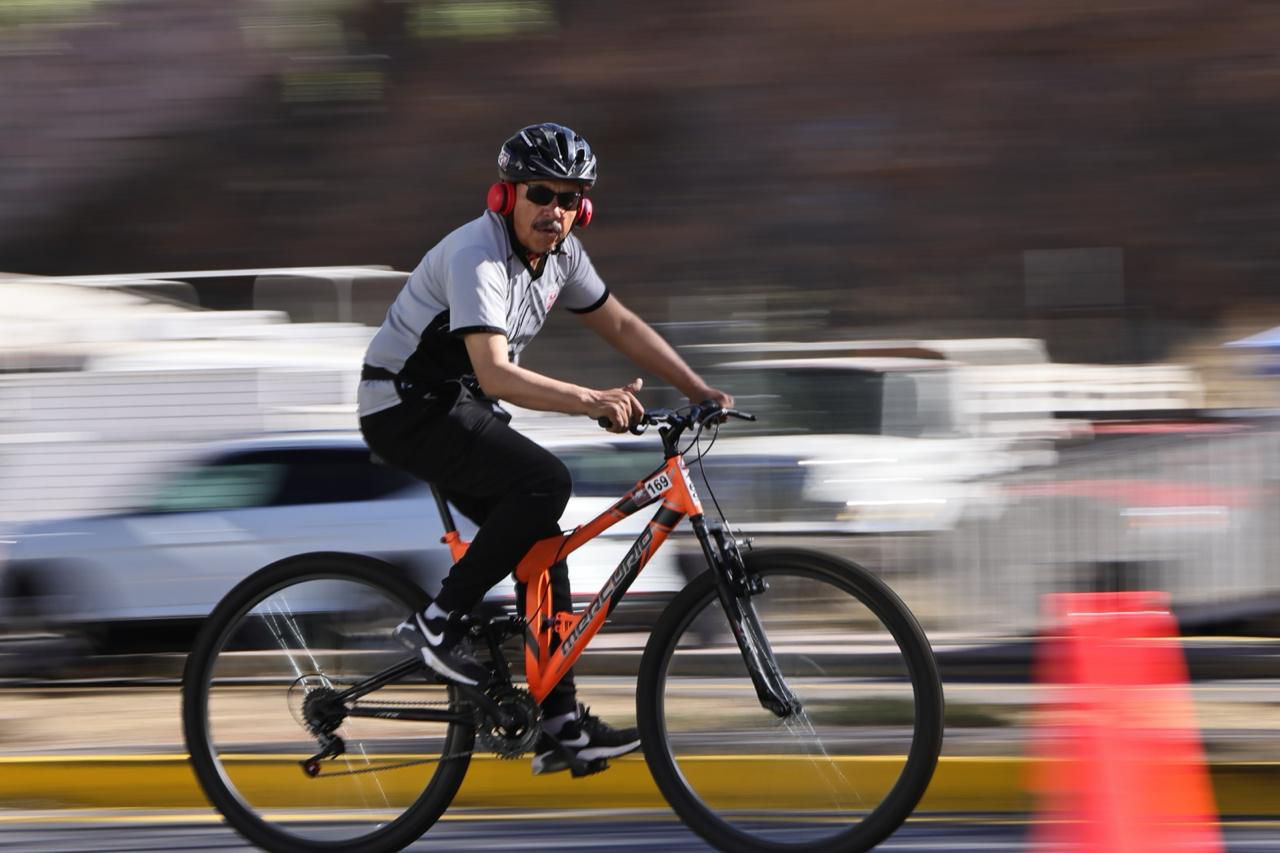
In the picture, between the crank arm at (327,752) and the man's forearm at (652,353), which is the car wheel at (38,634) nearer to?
the crank arm at (327,752)

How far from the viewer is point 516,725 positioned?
448cm

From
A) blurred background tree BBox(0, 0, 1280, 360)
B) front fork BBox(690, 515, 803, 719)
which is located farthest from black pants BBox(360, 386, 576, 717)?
blurred background tree BBox(0, 0, 1280, 360)

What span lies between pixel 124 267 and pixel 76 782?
465 inches

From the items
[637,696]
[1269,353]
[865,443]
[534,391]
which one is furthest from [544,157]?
[1269,353]

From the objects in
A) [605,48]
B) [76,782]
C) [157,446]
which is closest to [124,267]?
[605,48]

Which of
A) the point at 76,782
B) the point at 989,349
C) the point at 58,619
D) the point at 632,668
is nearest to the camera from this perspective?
the point at 76,782

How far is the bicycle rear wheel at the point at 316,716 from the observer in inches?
182

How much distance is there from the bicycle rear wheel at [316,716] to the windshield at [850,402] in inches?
215

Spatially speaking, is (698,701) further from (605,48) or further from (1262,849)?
(605,48)

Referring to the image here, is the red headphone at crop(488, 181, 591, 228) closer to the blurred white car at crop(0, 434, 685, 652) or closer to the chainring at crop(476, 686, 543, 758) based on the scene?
the chainring at crop(476, 686, 543, 758)

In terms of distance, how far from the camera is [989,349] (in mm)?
12273

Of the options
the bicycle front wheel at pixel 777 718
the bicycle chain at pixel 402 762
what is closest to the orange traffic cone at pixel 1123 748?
the bicycle front wheel at pixel 777 718

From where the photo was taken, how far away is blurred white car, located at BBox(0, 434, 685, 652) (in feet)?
28.2

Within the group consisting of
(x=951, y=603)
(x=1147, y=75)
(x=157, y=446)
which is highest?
(x=1147, y=75)
